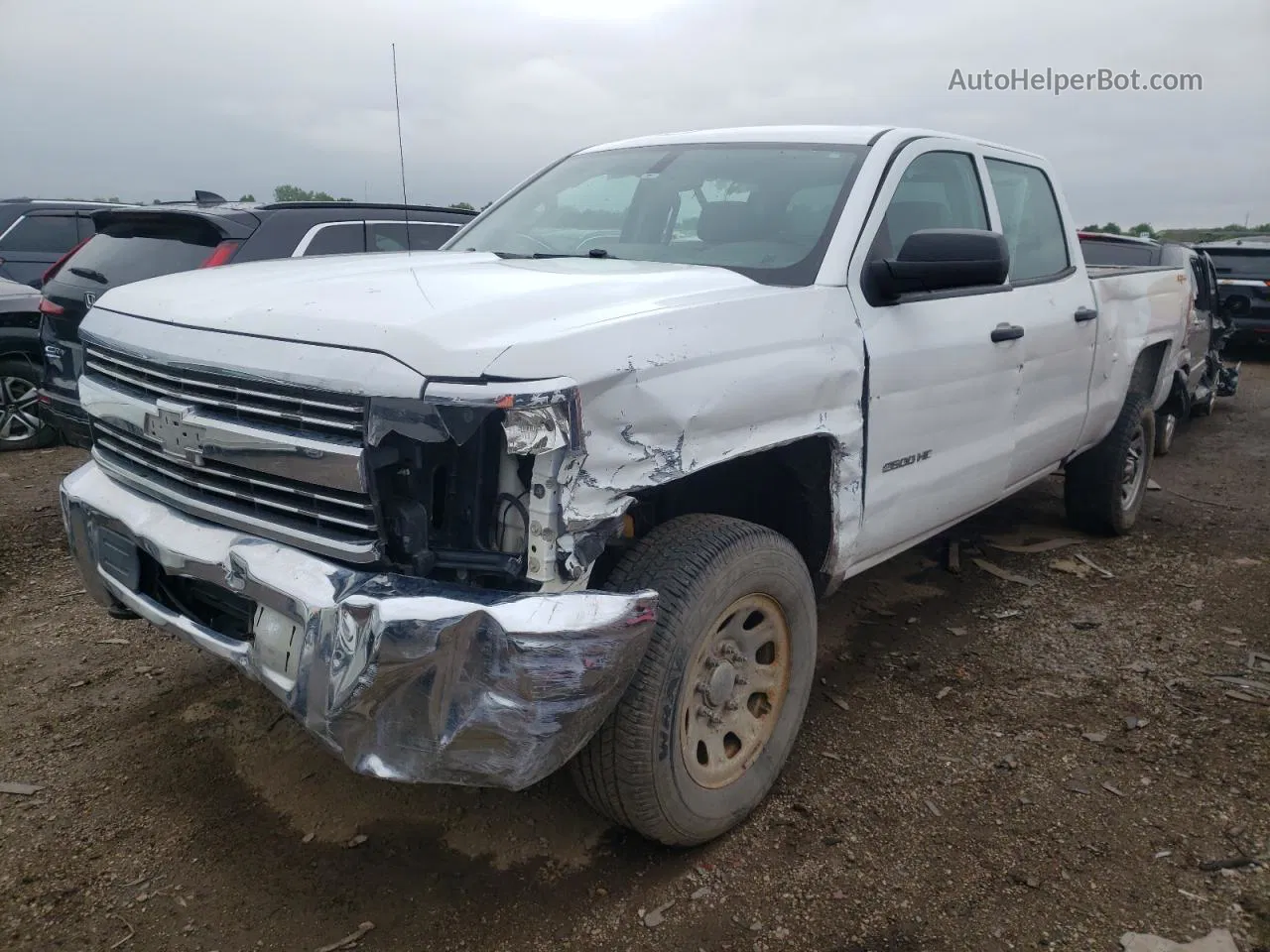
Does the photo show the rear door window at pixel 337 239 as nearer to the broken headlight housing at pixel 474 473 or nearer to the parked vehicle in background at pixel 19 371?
the parked vehicle in background at pixel 19 371

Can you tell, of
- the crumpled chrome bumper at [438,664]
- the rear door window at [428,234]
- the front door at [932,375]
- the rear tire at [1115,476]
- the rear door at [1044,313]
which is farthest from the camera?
the rear door window at [428,234]

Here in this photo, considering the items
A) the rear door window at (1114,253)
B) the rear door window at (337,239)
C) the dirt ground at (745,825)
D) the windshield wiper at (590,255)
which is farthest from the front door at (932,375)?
the rear door window at (1114,253)

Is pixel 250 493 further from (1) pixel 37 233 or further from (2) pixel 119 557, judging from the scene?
(1) pixel 37 233

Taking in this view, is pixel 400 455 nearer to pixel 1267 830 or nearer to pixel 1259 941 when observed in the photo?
pixel 1259 941

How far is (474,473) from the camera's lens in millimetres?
2125

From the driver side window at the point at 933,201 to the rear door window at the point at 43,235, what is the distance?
9.92m

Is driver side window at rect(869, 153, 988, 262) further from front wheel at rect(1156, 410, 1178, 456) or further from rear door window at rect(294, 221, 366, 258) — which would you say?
front wheel at rect(1156, 410, 1178, 456)

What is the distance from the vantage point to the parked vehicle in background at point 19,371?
23.0 ft

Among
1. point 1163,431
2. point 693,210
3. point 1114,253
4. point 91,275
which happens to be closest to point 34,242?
point 91,275

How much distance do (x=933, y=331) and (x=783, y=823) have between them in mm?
1639

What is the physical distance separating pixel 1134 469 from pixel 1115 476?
1.40ft

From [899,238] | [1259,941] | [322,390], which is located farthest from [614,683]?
[899,238]

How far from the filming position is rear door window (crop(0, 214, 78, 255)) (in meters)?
10.2

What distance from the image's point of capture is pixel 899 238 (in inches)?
130
